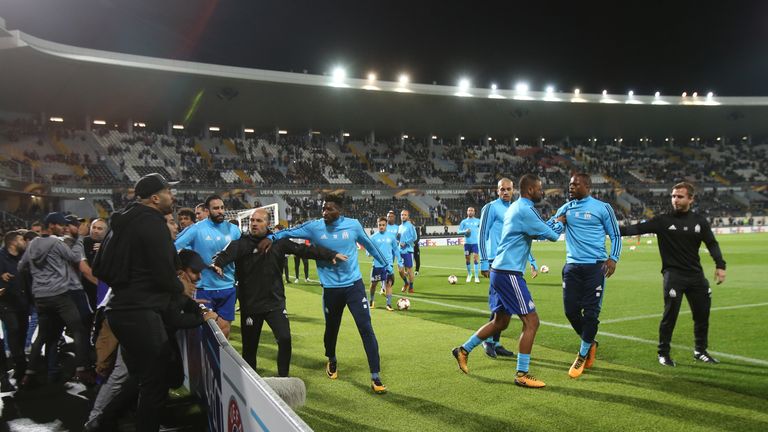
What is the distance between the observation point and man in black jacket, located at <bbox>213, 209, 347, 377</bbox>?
5.66 metres

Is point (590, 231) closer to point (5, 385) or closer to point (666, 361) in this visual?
point (666, 361)

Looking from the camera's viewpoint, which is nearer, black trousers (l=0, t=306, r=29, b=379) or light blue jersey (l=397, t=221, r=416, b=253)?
black trousers (l=0, t=306, r=29, b=379)

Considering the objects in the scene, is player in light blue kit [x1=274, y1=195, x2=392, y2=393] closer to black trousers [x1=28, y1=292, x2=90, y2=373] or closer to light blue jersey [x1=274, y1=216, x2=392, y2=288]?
light blue jersey [x1=274, y1=216, x2=392, y2=288]

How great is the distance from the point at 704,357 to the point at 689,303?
→ 25.6 inches

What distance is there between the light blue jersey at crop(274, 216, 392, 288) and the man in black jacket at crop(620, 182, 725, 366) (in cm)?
324

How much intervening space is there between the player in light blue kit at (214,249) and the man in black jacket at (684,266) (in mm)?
4892

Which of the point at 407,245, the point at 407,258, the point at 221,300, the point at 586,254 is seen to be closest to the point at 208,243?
the point at 221,300

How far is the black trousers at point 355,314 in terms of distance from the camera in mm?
5824

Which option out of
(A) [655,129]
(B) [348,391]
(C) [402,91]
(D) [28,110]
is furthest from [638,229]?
(A) [655,129]

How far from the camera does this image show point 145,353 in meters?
3.82

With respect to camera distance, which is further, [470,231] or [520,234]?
[470,231]

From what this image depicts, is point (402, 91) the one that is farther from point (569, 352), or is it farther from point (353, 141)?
point (569, 352)

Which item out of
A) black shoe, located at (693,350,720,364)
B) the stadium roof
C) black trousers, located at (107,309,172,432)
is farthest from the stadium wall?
the stadium roof

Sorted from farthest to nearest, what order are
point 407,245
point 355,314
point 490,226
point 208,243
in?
point 407,245 → point 490,226 → point 208,243 → point 355,314
